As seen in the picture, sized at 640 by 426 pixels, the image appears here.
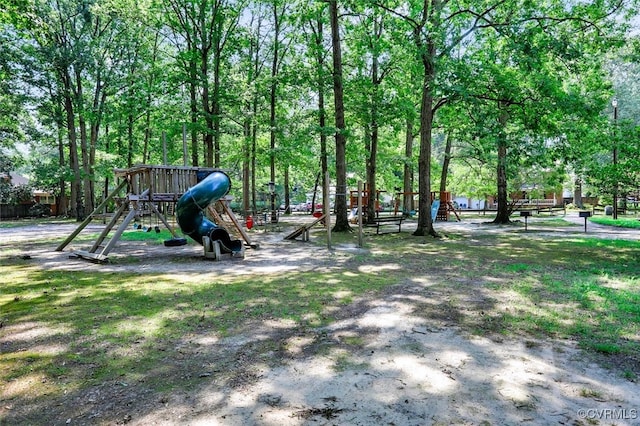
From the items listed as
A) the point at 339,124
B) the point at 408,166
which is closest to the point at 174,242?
the point at 339,124

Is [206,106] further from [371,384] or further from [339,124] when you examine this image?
[371,384]

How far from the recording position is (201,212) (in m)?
Result: 11.0

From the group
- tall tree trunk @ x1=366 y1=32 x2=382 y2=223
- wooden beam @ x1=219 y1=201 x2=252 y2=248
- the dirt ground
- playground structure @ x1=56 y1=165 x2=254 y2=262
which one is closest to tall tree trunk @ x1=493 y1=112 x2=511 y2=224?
tall tree trunk @ x1=366 y1=32 x2=382 y2=223

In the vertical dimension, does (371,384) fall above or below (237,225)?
below

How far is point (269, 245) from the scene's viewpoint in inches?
527

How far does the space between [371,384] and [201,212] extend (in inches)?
338

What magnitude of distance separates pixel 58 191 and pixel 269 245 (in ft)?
112

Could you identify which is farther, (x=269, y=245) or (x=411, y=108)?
(x=411, y=108)

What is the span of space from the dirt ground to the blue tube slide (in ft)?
19.6

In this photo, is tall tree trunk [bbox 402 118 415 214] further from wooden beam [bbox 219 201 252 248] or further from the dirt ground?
the dirt ground

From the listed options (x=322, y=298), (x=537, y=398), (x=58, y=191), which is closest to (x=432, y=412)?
(x=537, y=398)

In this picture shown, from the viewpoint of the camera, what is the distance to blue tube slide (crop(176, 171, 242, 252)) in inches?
419

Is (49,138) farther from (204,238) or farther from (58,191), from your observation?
(204,238)

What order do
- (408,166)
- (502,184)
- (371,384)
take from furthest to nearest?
(408,166) < (502,184) < (371,384)
